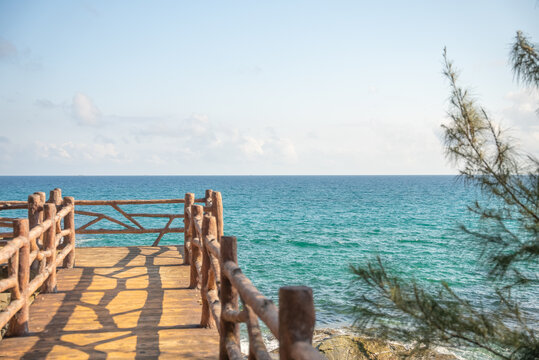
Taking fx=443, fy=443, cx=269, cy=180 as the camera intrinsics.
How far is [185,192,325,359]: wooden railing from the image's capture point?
203cm

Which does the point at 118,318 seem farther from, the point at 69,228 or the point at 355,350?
the point at 355,350

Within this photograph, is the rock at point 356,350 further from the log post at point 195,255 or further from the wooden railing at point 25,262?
the wooden railing at point 25,262

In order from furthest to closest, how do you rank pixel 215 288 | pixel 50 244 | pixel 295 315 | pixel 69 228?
A: pixel 69 228, pixel 50 244, pixel 215 288, pixel 295 315

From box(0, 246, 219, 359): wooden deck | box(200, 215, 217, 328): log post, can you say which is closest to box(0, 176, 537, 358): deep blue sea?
box(200, 215, 217, 328): log post

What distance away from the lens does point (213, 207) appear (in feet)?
27.3

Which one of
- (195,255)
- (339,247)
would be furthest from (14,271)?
(339,247)

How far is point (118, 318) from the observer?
17.4 feet

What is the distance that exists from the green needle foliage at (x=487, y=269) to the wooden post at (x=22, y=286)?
→ 352cm

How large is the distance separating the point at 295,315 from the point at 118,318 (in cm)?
392

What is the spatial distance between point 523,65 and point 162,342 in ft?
14.8

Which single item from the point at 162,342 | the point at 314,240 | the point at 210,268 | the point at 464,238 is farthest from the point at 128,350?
the point at 314,240

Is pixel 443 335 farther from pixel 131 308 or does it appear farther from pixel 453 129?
pixel 131 308

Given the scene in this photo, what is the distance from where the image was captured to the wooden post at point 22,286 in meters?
4.70

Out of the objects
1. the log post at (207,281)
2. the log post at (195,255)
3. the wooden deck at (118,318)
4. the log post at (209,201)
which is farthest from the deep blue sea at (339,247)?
the log post at (209,201)
